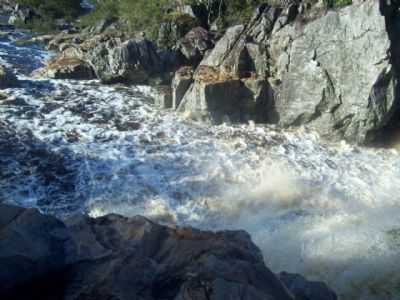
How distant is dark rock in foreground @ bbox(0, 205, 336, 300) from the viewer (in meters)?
6.05

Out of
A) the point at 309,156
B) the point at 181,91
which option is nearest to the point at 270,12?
the point at 181,91

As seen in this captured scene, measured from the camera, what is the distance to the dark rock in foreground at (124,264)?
6.05 meters

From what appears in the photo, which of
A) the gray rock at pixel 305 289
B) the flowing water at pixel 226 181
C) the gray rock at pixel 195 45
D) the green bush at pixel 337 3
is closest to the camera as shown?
the gray rock at pixel 305 289

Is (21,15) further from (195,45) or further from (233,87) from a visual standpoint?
(233,87)

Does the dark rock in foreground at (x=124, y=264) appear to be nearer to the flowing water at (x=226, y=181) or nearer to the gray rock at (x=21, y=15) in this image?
the flowing water at (x=226, y=181)

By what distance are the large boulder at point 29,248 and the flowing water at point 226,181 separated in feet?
17.4

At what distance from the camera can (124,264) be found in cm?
648

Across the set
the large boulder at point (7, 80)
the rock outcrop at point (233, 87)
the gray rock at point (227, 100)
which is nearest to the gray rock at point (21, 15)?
the large boulder at point (7, 80)

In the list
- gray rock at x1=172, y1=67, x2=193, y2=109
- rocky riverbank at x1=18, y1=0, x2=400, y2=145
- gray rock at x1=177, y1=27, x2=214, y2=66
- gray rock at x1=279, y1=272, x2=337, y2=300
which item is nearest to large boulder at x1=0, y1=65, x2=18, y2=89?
rocky riverbank at x1=18, y1=0, x2=400, y2=145

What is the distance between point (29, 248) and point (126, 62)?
18945 millimetres

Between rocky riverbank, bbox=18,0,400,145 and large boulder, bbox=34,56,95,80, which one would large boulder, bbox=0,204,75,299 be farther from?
large boulder, bbox=34,56,95,80

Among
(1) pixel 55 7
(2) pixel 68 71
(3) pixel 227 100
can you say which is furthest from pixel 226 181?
(1) pixel 55 7

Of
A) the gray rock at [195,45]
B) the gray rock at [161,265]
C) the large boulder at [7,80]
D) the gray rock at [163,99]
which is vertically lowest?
the gray rock at [161,265]

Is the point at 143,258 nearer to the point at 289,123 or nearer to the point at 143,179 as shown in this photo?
the point at 143,179
